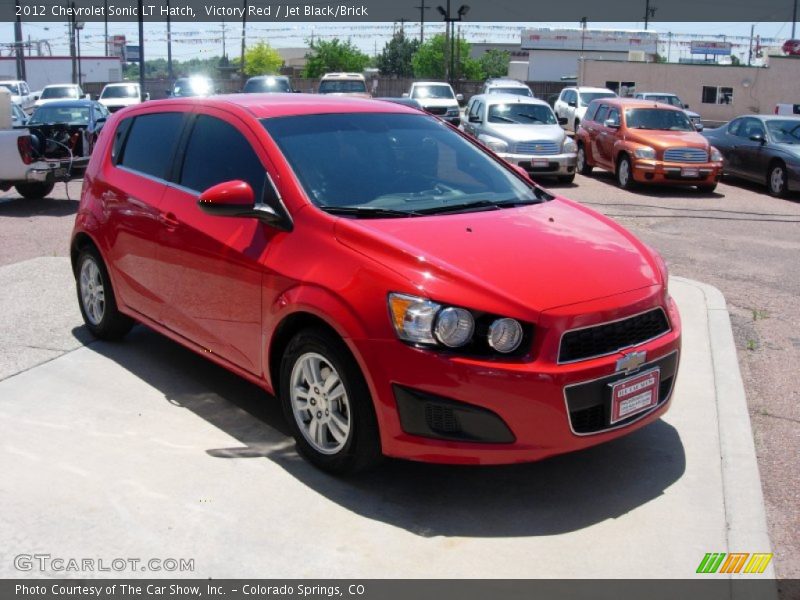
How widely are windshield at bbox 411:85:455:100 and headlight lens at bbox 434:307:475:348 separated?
29.7 m

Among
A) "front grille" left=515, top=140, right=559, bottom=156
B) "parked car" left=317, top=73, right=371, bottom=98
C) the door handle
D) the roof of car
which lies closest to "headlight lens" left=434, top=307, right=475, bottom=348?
the roof of car

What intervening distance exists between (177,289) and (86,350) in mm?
1390

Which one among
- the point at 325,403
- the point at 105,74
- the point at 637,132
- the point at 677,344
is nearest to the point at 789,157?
the point at 637,132

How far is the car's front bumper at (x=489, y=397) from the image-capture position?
3.81m

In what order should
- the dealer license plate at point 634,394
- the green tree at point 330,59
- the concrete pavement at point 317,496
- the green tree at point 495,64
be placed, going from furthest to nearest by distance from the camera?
the green tree at point 495,64 → the green tree at point 330,59 → the dealer license plate at point 634,394 → the concrete pavement at point 317,496

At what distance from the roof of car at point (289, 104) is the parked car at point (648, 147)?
11.5 meters

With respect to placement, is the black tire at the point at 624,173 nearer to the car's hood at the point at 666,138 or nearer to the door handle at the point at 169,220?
the car's hood at the point at 666,138

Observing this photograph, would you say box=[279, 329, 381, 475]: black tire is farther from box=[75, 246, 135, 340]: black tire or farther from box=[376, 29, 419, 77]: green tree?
box=[376, 29, 419, 77]: green tree

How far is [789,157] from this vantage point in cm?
1584

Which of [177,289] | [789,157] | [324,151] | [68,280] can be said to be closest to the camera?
[324,151]

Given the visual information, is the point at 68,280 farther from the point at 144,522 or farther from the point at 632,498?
the point at 632,498

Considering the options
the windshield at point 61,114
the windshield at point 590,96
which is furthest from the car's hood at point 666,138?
the windshield at point 590,96

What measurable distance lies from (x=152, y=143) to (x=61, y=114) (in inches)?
573

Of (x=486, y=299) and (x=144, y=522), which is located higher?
(x=486, y=299)
